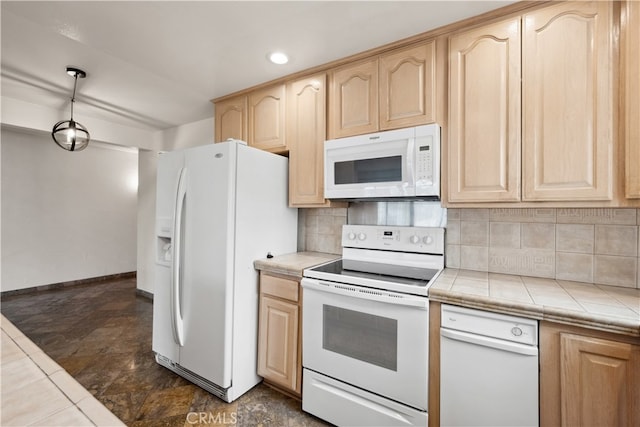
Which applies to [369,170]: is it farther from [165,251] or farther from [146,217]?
[146,217]

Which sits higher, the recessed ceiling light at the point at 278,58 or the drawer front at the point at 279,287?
the recessed ceiling light at the point at 278,58

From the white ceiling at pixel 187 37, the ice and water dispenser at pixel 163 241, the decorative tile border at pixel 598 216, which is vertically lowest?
the ice and water dispenser at pixel 163 241

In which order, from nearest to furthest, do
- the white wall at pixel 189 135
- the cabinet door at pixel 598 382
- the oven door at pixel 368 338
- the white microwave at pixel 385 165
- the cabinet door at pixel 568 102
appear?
the cabinet door at pixel 598 382
the cabinet door at pixel 568 102
the oven door at pixel 368 338
the white microwave at pixel 385 165
the white wall at pixel 189 135

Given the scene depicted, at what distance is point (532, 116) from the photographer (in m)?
1.47

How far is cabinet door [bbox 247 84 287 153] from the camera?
235 cm

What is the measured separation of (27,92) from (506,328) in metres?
4.21

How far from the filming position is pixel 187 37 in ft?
5.98

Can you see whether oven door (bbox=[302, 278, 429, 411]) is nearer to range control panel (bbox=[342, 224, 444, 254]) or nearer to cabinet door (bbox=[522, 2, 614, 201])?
range control panel (bbox=[342, 224, 444, 254])

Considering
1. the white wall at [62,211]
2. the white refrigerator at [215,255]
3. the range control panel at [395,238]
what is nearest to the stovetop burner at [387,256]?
the range control panel at [395,238]

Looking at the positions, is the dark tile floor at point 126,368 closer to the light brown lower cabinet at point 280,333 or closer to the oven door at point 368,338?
the light brown lower cabinet at point 280,333

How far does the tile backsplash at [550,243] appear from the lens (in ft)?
4.91

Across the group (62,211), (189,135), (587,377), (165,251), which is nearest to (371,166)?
(587,377)

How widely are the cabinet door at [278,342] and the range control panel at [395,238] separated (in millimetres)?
674

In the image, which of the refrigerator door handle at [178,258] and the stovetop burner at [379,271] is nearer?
the stovetop burner at [379,271]
